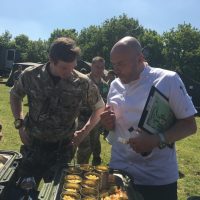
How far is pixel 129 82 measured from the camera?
330 centimetres

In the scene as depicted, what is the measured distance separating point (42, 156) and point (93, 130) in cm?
400

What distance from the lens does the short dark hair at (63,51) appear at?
12.9ft

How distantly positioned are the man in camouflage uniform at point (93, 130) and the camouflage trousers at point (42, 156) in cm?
146

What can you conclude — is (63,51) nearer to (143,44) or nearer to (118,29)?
(143,44)

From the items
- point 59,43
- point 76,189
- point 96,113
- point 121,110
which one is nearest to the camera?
point 76,189

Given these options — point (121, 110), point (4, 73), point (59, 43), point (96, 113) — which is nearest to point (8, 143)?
point (96, 113)

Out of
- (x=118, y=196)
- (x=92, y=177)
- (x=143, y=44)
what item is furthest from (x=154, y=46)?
(x=118, y=196)

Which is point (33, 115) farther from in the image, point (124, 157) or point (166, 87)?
point (166, 87)

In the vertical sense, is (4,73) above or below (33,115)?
below

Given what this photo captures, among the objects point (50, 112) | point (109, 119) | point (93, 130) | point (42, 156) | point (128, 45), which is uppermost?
point (128, 45)

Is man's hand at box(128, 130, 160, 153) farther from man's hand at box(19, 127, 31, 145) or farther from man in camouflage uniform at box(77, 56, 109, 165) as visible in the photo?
man in camouflage uniform at box(77, 56, 109, 165)

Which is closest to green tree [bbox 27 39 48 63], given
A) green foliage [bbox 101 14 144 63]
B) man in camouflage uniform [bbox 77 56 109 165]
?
green foliage [bbox 101 14 144 63]

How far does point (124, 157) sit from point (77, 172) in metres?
0.43

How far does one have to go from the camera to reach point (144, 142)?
299 centimetres
